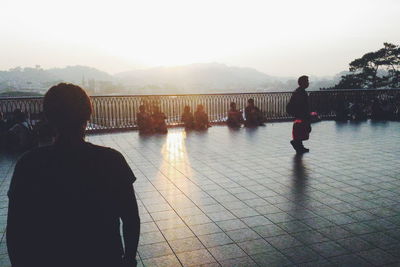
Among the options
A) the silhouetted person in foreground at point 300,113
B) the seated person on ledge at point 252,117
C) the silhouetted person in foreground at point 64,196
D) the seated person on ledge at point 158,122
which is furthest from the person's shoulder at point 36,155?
the seated person on ledge at point 252,117

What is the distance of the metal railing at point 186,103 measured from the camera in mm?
13070

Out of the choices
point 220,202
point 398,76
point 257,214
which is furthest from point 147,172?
point 398,76

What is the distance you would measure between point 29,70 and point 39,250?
163ft

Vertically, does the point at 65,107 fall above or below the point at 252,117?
above

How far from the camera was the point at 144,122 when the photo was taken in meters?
13.1

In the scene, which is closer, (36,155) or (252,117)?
(36,155)

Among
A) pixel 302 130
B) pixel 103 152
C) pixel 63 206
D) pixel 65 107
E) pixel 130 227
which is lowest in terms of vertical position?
pixel 302 130

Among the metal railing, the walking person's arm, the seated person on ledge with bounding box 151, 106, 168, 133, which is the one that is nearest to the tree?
the metal railing

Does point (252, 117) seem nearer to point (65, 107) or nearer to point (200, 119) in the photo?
point (200, 119)

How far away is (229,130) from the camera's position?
13422mm

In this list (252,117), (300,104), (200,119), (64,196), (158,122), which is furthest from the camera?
(252,117)

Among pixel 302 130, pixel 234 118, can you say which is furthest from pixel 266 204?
pixel 234 118

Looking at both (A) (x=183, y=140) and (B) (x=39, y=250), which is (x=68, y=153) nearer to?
(B) (x=39, y=250)

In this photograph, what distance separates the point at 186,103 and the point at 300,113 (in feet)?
24.4
